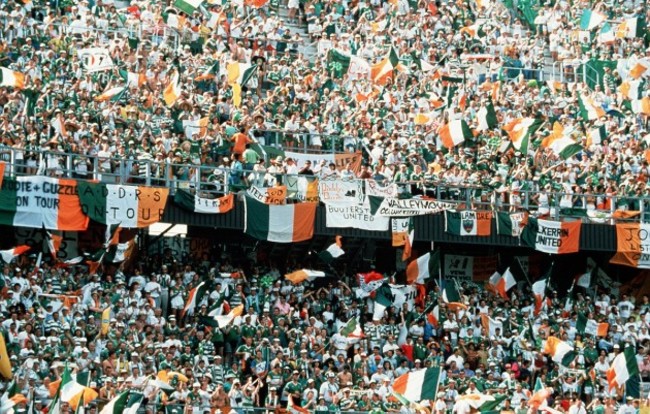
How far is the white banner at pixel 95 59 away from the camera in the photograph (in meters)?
47.0

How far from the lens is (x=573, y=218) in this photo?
48.8m

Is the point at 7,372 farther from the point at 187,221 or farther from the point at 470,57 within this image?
the point at 470,57

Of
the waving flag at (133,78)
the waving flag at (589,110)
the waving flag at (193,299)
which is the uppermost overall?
the waving flag at (133,78)

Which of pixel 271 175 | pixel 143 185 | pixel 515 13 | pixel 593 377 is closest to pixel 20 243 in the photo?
pixel 143 185

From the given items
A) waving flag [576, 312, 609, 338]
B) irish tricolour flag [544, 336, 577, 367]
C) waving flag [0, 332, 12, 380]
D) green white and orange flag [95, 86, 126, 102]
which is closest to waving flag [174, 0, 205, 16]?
green white and orange flag [95, 86, 126, 102]

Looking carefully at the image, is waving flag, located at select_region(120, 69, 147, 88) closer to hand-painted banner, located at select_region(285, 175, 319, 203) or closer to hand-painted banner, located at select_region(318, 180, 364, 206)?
hand-painted banner, located at select_region(285, 175, 319, 203)

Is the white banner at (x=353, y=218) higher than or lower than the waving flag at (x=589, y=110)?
lower

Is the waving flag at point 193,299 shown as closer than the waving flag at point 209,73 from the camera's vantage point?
Yes

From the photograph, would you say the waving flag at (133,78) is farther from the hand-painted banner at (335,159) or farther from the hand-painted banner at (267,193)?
the hand-painted banner at (267,193)

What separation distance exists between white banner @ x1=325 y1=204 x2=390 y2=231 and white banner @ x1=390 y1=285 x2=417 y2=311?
144cm

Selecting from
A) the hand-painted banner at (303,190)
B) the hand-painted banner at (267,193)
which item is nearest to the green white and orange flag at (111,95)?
the hand-painted banner at (267,193)

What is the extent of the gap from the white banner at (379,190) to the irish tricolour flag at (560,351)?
5.07 m

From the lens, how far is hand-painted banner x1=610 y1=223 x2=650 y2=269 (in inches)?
1927

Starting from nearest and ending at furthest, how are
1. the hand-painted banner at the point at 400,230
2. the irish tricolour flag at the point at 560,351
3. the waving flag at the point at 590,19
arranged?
the irish tricolour flag at the point at 560,351 → the hand-painted banner at the point at 400,230 → the waving flag at the point at 590,19
